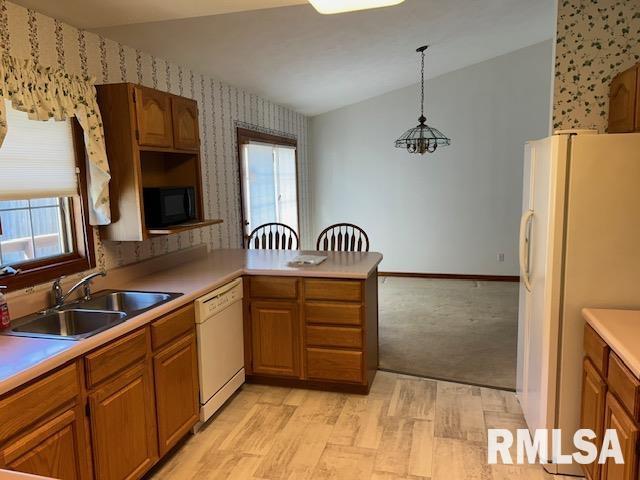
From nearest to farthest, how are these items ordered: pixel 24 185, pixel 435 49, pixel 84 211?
pixel 24 185 → pixel 84 211 → pixel 435 49

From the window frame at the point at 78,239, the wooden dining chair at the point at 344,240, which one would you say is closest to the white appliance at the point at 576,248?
the wooden dining chair at the point at 344,240

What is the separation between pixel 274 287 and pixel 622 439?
6.75 feet

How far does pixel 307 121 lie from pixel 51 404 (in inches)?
226

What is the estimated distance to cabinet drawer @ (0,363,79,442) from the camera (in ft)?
4.98

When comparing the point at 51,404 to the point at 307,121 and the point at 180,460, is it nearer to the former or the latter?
the point at 180,460

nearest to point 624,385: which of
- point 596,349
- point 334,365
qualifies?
point 596,349

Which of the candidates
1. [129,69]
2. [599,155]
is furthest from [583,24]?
[129,69]

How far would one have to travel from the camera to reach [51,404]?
5.55 ft

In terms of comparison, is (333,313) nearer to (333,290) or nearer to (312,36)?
(333,290)

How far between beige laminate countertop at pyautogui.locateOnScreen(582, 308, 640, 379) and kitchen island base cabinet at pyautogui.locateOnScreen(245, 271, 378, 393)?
134cm

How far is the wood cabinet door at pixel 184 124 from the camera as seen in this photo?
2.96m

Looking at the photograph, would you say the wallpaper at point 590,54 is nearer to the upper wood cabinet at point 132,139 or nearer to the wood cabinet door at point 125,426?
the upper wood cabinet at point 132,139

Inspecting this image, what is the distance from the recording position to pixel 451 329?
4559mm

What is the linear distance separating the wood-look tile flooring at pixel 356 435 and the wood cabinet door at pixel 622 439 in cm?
55
